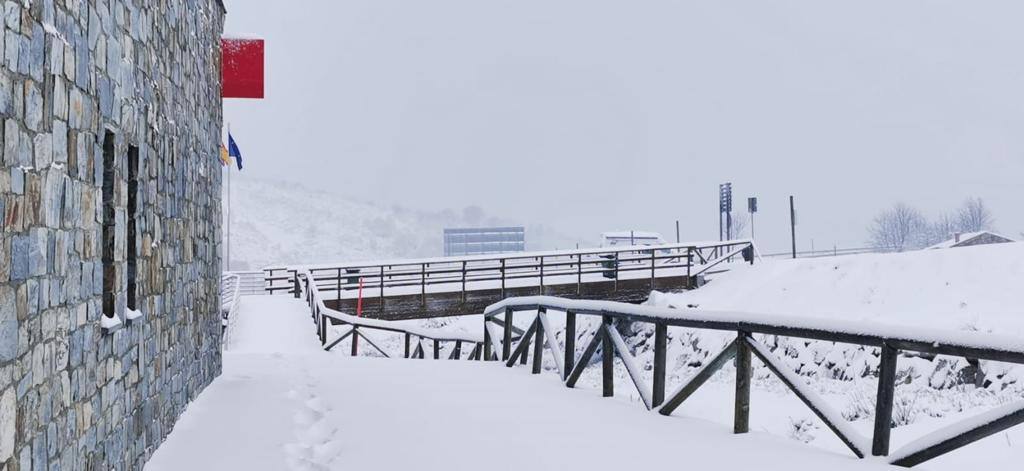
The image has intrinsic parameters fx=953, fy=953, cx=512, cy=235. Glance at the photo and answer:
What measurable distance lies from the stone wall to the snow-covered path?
0.59 meters

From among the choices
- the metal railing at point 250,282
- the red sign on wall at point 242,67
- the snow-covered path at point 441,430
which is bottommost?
the metal railing at point 250,282

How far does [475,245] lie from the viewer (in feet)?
449

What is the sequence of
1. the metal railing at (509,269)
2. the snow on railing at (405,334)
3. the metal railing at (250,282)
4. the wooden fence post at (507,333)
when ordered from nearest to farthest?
1. the wooden fence post at (507,333)
2. the snow on railing at (405,334)
3. the metal railing at (509,269)
4. the metal railing at (250,282)

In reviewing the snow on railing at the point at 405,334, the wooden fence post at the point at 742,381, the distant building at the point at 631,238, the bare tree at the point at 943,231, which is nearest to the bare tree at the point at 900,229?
the bare tree at the point at 943,231

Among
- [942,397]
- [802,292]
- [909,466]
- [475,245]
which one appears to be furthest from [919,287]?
[475,245]

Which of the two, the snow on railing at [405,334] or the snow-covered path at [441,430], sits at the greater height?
the snow-covered path at [441,430]

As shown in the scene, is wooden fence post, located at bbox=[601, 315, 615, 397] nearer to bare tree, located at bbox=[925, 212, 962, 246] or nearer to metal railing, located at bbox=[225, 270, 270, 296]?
metal railing, located at bbox=[225, 270, 270, 296]

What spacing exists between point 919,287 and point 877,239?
240 feet

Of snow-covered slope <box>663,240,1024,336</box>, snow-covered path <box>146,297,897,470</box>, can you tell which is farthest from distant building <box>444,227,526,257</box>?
snow-covered path <box>146,297,897,470</box>

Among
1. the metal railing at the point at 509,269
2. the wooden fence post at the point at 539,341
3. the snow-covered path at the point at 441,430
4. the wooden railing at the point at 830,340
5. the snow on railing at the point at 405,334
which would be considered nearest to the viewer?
the wooden railing at the point at 830,340

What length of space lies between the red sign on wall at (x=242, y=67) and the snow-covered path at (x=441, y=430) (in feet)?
11.5

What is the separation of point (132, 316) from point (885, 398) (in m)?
4.06

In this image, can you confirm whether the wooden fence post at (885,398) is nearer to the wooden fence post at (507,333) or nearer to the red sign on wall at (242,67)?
the wooden fence post at (507,333)

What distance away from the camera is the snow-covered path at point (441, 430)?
5.59 metres
